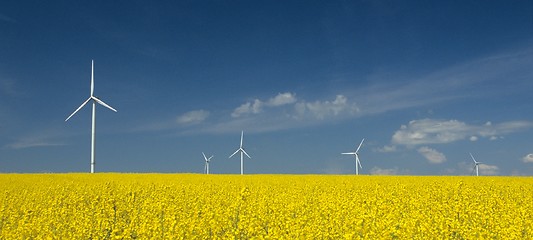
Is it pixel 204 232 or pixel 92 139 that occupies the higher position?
pixel 92 139

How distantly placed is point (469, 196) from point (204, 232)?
17118mm

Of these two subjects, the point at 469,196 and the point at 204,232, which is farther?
the point at 469,196

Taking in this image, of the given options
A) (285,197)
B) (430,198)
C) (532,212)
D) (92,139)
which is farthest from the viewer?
(92,139)

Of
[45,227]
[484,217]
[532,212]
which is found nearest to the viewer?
[45,227]

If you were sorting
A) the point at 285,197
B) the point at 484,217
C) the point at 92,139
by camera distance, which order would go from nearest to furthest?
the point at 484,217 < the point at 285,197 < the point at 92,139

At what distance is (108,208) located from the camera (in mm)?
17984

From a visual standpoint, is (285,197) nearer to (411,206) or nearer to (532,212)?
(411,206)

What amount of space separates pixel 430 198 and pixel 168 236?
54.4 feet

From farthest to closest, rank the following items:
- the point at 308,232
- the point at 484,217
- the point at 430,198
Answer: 1. the point at 430,198
2. the point at 484,217
3. the point at 308,232

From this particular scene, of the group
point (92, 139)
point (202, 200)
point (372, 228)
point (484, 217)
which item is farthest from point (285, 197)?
point (92, 139)

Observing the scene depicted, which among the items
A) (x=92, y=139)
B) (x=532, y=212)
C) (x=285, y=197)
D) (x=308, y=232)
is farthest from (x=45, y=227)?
(x=92, y=139)

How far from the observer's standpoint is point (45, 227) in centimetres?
1298

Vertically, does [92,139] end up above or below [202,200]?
above

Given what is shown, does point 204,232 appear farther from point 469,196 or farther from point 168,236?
point 469,196
